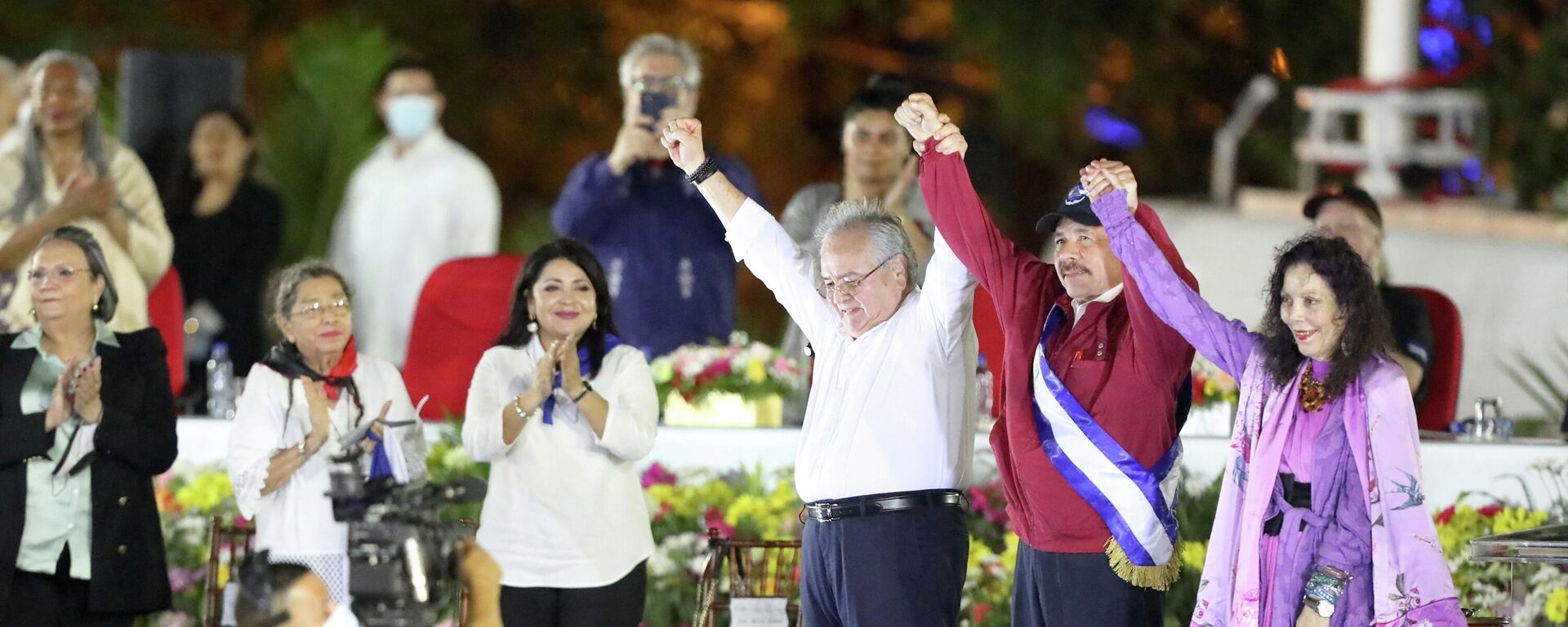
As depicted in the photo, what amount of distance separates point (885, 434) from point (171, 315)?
3.37 meters

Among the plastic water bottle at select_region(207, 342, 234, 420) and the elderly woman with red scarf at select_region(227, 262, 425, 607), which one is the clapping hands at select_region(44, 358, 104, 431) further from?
the plastic water bottle at select_region(207, 342, 234, 420)

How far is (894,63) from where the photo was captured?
13.1 m

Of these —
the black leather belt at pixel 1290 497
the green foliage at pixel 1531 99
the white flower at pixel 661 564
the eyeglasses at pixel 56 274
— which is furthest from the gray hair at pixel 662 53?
the green foliage at pixel 1531 99

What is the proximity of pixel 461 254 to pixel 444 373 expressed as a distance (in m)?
1.01

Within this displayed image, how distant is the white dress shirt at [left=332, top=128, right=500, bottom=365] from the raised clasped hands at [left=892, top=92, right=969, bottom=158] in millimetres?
3403

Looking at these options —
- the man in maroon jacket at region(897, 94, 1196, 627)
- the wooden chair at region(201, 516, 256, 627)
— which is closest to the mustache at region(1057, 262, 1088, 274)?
the man in maroon jacket at region(897, 94, 1196, 627)

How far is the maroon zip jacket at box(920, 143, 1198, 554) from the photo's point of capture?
4203 mm

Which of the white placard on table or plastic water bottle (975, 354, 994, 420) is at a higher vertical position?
plastic water bottle (975, 354, 994, 420)

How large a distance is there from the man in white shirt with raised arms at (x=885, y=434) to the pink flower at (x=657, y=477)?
150 cm

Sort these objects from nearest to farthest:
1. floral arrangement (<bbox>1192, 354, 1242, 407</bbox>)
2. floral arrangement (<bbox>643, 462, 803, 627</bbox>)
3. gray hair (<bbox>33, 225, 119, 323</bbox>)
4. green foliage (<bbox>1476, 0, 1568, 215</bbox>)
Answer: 1. gray hair (<bbox>33, 225, 119, 323</bbox>)
2. floral arrangement (<bbox>643, 462, 803, 627</bbox>)
3. floral arrangement (<bbox>1192, 354, 1242, 407</bbox>)
4. green foliage (<bbox>1476, 0, 1568, 215</bbox>)

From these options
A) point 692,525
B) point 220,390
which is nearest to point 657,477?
point 692,525

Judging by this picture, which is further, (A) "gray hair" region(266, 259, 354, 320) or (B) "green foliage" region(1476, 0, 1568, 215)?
(B) "green foliage" region(1476, 0, 1568, 215)

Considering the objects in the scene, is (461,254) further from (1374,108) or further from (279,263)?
(1374,108)

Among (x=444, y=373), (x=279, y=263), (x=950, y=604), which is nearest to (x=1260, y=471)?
(x=950, y=604)
